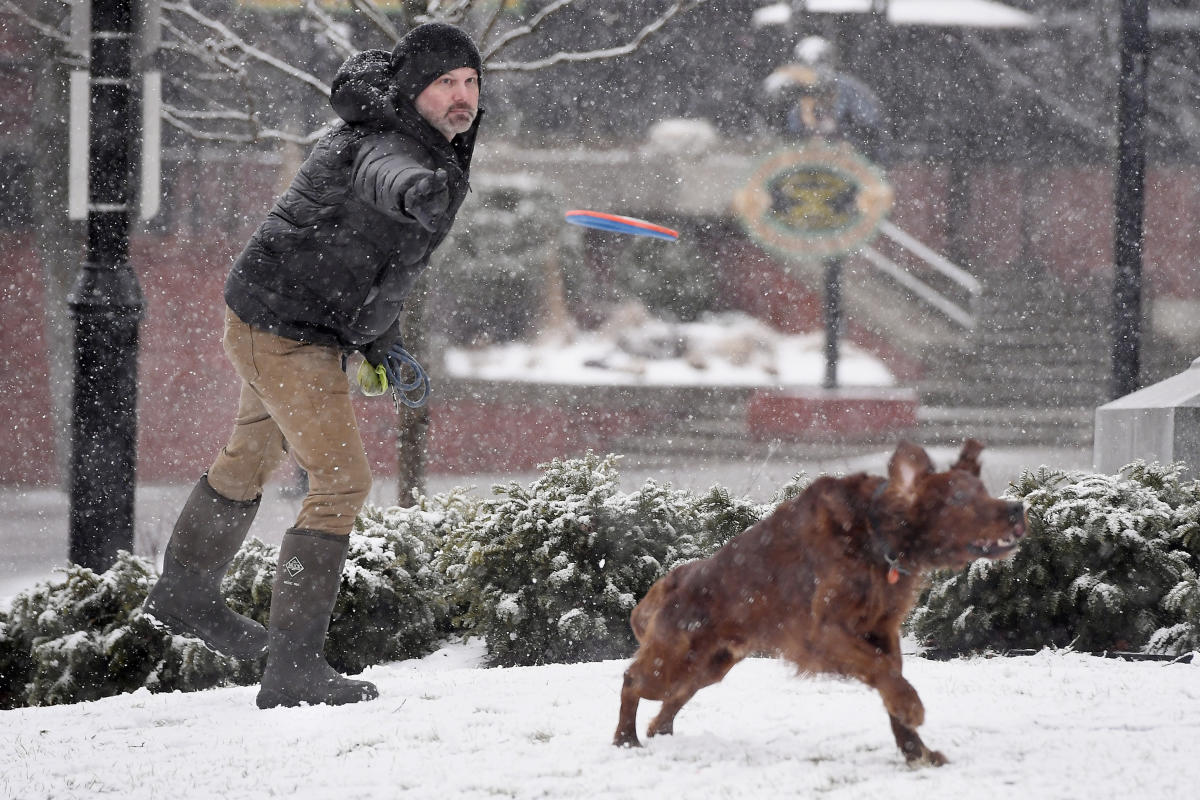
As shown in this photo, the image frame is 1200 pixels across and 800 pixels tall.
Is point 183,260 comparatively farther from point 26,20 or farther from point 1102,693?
point 1102,693

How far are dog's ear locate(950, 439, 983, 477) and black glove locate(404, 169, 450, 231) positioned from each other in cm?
149

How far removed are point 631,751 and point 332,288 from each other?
1.67 metres

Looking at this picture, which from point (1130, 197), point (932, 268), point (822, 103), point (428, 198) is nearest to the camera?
point (428, 198)

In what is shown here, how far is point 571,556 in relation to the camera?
502cm

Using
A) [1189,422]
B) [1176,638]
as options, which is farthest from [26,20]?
[1176,638]

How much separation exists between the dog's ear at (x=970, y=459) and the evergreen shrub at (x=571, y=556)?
226 centimetres

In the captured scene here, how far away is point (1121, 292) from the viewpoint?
789 centimetres

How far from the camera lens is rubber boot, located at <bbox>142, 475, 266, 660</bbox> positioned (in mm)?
4176

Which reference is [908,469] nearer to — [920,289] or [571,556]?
[571,556]

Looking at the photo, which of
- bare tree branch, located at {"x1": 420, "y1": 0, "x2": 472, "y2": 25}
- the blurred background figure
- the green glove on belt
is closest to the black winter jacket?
the green glove on belt

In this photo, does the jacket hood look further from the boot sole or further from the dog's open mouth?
the dog's open mouth

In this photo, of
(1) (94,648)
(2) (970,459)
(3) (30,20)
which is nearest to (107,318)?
(1) (94,648)

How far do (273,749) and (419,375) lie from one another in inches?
55.0

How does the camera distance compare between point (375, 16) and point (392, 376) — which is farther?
point (375, 16)
